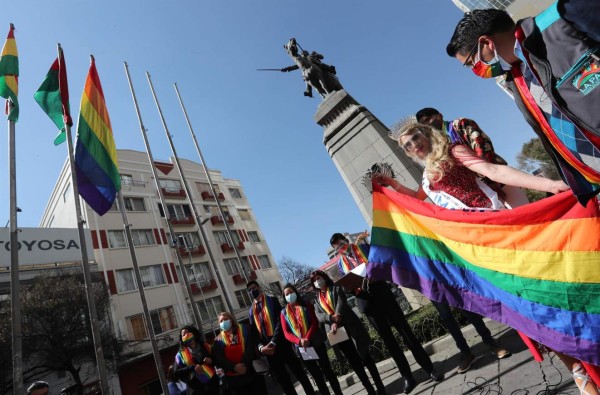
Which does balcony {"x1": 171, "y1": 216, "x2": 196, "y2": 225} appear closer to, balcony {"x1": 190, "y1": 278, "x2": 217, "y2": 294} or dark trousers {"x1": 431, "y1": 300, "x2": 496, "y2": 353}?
balcony {"x1": 190, "y1": 278, "x2": 217, "y2": 294}

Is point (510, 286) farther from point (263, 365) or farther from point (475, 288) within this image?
point (263, 365)

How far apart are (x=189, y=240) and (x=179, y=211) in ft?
10.2

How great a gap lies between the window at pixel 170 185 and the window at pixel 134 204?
8.68ft

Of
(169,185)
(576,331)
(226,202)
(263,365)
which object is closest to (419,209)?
(576,331)

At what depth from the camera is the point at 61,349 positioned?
1675 cm

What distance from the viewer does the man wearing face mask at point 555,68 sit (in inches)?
44.9

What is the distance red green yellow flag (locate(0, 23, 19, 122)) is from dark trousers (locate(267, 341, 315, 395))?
23.0 feet

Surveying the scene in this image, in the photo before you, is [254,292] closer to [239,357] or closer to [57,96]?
[239,357]

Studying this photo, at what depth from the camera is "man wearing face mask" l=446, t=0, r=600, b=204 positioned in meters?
1.14

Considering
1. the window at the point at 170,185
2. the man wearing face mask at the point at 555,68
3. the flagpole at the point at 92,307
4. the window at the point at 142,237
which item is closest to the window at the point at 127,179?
the window at the point at 170,185

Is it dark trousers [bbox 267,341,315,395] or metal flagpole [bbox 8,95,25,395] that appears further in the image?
metal flagpole [bbox 8,95,25,395]

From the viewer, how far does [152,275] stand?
1021 inches

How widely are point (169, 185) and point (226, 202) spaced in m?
6.39

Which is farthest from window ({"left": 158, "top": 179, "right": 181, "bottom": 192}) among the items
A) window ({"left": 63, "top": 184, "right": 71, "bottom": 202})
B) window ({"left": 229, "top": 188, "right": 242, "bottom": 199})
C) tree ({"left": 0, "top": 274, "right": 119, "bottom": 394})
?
tree ({"left": 0, "top": 274, "right": 119, "bottom": 394})
